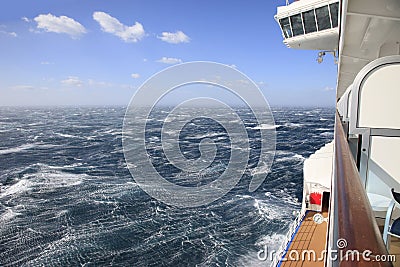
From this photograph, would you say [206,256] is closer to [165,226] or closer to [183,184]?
[165,226]

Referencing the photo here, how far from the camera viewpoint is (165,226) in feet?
26.7

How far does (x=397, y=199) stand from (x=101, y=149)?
69.1 feet

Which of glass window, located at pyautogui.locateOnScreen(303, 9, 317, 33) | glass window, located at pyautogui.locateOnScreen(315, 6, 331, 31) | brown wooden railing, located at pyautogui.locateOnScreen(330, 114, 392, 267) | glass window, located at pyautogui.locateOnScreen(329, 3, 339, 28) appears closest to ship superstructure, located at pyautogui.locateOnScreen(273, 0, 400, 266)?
brown wooden railing, located at pyautogui.locateOnScreen(330, 114, 392, 267)

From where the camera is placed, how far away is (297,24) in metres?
8.40

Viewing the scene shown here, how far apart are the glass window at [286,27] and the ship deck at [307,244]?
591cm

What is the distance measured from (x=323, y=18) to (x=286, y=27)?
133 cm

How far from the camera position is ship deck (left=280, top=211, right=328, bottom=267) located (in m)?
3.93

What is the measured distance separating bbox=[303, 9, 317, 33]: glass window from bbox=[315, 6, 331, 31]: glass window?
152 millimetres

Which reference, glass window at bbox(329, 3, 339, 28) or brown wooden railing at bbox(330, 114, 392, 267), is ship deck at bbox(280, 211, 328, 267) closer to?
brown wooden railing at bbox(330, 114, 392, 267)

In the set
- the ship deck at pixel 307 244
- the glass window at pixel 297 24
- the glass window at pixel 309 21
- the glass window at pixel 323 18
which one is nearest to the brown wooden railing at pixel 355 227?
the ship deck at pixel 307 244

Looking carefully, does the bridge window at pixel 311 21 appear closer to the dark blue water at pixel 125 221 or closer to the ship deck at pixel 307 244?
the ship deck at pixel 307 244

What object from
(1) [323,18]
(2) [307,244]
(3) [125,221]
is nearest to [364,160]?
(2) [307,244]

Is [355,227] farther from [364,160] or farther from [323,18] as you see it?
[323,18]

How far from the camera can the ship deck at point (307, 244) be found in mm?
3934
